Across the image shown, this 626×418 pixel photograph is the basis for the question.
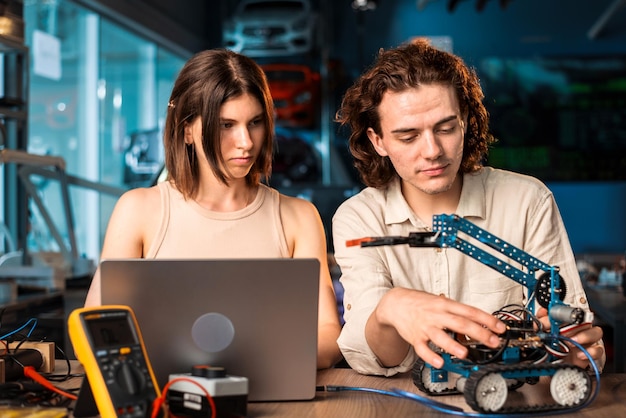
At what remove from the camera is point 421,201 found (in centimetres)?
184

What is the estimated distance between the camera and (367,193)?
6.23ft

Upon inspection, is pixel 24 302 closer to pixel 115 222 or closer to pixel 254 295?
pixel 115 222

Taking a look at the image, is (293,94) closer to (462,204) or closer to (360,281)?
(462,204)

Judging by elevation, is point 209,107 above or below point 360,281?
above

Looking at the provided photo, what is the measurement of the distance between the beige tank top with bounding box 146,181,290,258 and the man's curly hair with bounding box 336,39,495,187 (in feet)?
0.86

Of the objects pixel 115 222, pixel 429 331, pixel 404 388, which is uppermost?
pixel 115 222

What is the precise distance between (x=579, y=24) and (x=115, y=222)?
6.28 meters

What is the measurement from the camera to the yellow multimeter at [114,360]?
3.77 ft

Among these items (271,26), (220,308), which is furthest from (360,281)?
(271,26)

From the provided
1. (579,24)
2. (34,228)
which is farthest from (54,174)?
(579,24)

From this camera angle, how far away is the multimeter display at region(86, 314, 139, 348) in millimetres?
1190

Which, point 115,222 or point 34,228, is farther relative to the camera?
point 34,228

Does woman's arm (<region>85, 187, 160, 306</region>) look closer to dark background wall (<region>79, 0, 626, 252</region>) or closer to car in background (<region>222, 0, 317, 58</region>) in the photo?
dark background wall (<region>79, 0, 626, 252</region>)

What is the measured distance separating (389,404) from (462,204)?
60 centimetres
